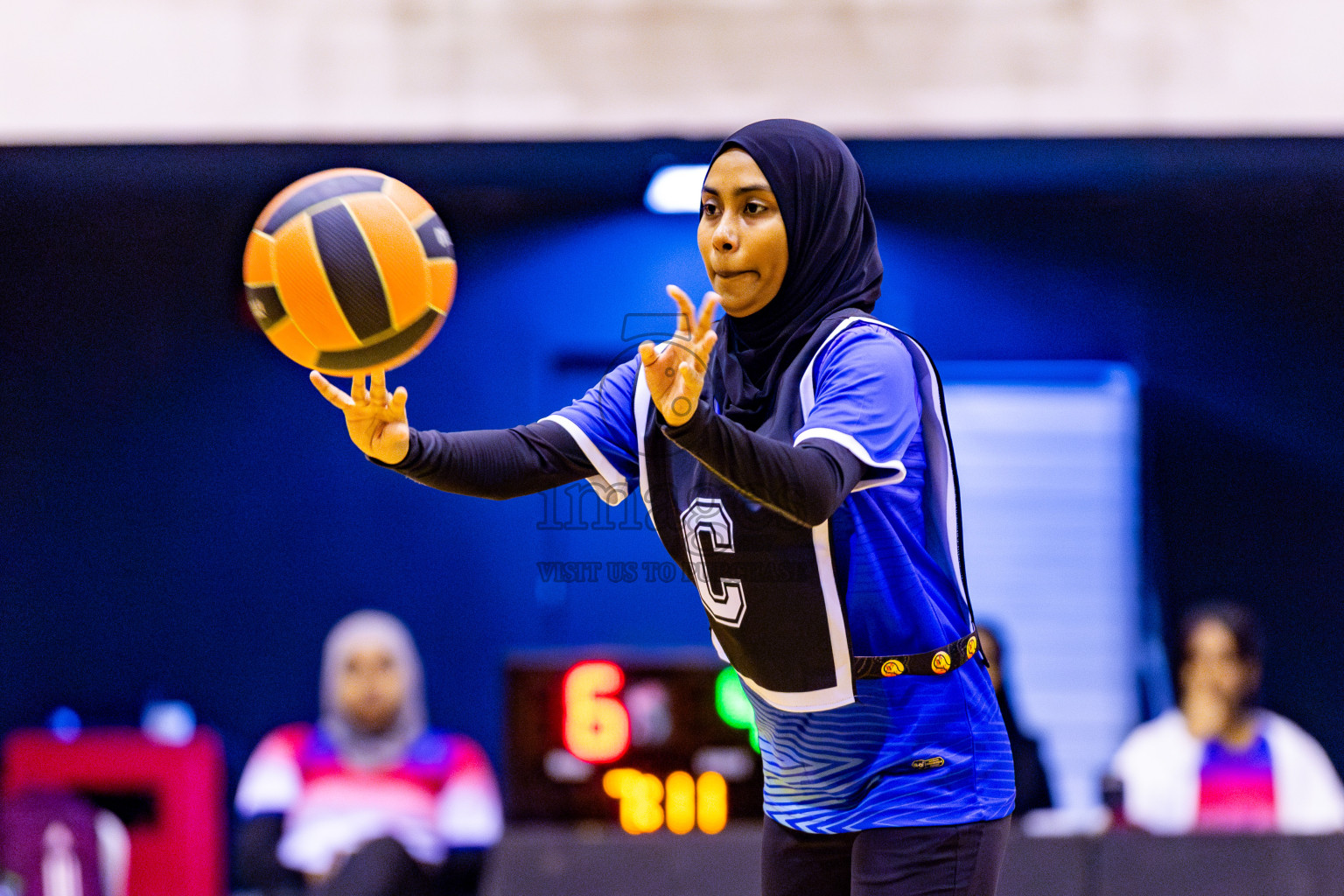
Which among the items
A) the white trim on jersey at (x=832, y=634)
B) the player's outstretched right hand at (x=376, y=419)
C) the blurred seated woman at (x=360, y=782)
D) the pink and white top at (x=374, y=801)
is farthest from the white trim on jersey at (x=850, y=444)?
the pink and white top at (x=374, y=801)

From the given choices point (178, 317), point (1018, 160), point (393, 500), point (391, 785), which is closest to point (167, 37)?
point (178, 317)

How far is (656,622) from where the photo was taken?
231 inches

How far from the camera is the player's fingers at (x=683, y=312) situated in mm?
1490

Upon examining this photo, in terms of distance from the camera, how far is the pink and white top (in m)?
4.19

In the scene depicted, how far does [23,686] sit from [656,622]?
9.59ft

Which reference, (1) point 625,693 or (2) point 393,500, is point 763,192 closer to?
(1) point 625,693

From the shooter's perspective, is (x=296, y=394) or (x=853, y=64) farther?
(x=296, y=394)

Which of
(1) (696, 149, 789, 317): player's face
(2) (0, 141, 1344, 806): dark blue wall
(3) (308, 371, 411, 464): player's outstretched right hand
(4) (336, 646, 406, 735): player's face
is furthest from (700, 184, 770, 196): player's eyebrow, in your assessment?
(2) (0, 141, 1344, 806): dark blue wall

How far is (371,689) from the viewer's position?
4.48 m

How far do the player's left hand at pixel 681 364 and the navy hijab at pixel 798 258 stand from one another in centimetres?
24

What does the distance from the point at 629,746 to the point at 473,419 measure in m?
2.52

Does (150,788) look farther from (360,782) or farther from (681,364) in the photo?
(681,364)

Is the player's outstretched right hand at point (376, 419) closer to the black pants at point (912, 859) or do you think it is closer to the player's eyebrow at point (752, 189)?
the player's eyebrow at point (752, 189)

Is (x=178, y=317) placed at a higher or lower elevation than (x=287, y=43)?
lower
